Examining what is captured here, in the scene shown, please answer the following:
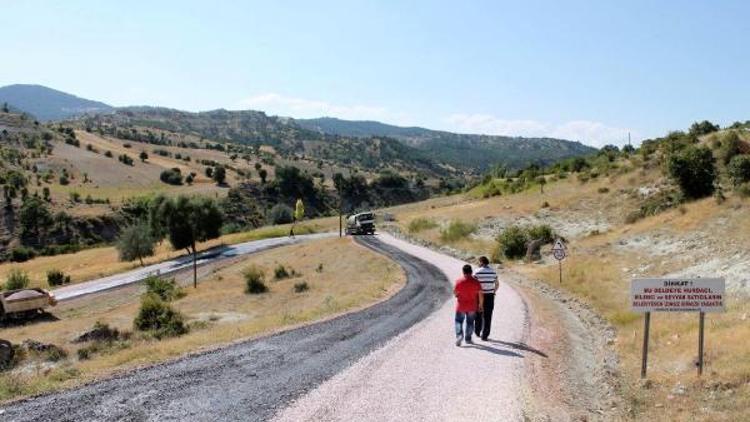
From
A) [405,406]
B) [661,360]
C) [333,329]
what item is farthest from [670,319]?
[405,406]

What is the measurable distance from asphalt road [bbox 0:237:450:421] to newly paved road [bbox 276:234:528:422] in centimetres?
58

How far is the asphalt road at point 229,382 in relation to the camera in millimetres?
11281

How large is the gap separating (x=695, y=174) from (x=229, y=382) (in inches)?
1542

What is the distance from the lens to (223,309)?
37.5 meters

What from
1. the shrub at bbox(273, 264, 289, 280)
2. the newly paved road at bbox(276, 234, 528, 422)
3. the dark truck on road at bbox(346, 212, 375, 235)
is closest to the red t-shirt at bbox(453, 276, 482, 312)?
the newly paved road at bbox(276, 234, 528, 422)

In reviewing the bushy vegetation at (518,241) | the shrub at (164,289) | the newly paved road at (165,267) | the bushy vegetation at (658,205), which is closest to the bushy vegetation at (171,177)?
the newly paved road at (165,267)

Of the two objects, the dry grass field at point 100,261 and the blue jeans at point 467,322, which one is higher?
the blue jeans at point 467,322

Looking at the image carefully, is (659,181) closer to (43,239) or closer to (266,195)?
(43,239)

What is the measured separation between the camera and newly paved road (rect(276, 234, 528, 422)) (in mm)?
11375

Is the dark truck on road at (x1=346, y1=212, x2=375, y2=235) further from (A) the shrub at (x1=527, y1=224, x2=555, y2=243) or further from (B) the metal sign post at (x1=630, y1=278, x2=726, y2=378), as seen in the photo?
(B) the metal sign post at (x1=630, y1=278, x2=726, y2=378)

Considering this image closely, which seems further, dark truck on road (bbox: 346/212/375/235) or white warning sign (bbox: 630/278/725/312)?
dark truck on road (bbox: 346/212/375/235)

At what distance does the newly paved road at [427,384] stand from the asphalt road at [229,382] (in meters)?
0.58

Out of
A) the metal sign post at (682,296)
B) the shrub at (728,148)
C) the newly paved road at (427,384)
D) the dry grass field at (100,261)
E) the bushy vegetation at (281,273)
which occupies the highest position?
the shrub at (728,148)

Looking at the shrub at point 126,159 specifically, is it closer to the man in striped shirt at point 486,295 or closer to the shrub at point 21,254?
the shrub at point 21,254
